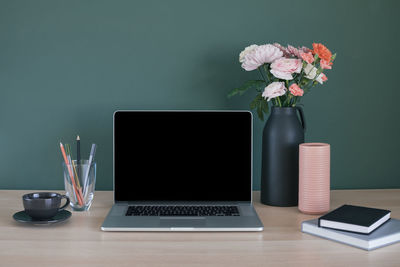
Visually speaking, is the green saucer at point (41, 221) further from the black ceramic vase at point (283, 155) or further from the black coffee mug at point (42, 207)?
the black ceramic vase at point (283, 155)

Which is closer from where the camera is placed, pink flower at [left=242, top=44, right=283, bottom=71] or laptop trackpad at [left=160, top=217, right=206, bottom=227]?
laptop trackpad at [left=160, top=217, right=206, bottom=227]

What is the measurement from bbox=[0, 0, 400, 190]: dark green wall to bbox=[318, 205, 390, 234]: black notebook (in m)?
0.46

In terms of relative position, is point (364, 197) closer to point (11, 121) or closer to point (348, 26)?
point (348, 26)

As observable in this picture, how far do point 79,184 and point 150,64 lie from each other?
17.8 inches

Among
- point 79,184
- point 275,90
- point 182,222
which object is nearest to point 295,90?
point 275,90

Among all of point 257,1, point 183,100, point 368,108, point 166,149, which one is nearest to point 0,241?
point 166,149

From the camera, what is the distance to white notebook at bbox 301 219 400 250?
0.98 meters

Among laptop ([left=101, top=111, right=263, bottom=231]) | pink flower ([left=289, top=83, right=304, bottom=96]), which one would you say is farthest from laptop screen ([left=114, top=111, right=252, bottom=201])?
pink flower ([left=289, top=83, right=304, bottom=96])

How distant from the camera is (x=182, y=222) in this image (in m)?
1.12

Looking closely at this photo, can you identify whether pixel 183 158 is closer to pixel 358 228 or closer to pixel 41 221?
pixel 41 221

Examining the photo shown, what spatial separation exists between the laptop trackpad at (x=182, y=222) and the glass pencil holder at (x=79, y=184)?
26cm

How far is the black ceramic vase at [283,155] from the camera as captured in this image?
1.30 meters

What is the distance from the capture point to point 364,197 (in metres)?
1.42

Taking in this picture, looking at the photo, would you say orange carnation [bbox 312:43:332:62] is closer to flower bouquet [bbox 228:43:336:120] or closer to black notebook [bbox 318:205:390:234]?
flower bouquet [bbox 228:43:336:120]
